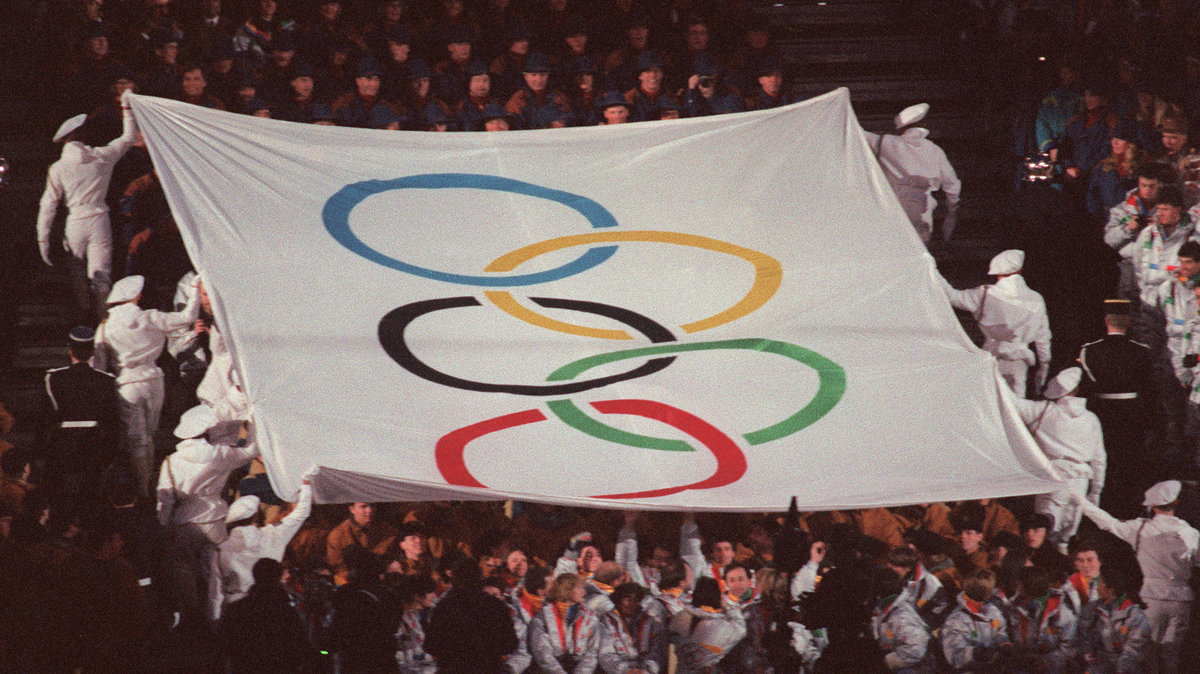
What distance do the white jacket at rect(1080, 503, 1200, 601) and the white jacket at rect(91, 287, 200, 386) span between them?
6893 millimetres

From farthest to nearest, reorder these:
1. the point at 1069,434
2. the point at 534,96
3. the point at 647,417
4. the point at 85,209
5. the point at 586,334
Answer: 1. the point at 534,96
2. the point at 85,209
3. the point at 1069,434
4. the point at 586,334
5. the point at 647,417

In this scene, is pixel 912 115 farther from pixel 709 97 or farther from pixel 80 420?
pixel 80 420

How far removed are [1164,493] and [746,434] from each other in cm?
Answer: 312

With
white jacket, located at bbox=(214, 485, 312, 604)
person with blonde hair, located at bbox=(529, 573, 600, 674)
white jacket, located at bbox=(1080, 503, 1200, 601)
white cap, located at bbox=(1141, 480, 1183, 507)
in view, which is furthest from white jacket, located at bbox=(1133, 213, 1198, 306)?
white jacket, located at bbox=(214, 485, 312, 604)

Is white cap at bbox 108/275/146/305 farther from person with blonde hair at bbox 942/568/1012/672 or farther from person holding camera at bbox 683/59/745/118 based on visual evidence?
person with blonde hair at bbox 942/568/1012/672

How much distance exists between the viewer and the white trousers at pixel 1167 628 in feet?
38.3

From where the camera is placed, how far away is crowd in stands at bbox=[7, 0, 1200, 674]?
10203mm

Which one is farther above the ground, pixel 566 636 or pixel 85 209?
pixel 85 209

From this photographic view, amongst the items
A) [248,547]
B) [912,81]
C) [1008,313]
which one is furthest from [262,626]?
[912,81]

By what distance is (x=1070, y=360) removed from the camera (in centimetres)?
1399

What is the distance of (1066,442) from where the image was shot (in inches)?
486

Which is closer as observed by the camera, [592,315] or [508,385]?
[508,385]

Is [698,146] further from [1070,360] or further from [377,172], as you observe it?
[1070,360]

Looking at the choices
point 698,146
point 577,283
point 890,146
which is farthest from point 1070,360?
point 577,283
